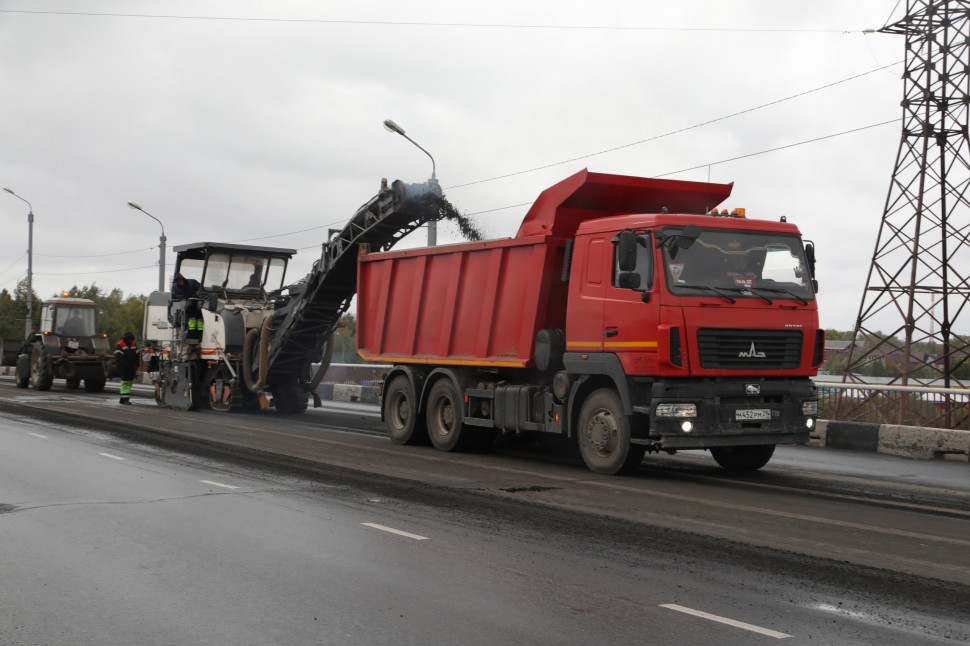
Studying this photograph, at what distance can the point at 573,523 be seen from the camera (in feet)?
26.6

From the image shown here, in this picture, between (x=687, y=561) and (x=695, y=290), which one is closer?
(x=687, y=561)

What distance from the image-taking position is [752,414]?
35.6ft

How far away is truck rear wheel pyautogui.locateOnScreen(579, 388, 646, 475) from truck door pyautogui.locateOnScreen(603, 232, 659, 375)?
22.0 inches

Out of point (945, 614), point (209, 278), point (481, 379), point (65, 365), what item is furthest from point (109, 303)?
point (945, 614)

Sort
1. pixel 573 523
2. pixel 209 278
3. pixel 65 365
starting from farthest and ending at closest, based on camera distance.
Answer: pixel 65 365 → pixel 209 278 → pixel 573 523

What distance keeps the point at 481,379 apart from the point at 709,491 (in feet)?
13.7

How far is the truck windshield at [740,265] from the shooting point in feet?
35.0

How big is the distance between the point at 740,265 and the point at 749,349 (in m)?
0.93

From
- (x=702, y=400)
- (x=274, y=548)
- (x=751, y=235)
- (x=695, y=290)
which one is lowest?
(x=274, y=548)

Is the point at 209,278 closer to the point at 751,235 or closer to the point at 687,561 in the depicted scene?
the point at 751,235

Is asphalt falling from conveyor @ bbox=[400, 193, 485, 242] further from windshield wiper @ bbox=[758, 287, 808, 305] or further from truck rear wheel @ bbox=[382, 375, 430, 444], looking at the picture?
windshield wiper @ bbox=[758, 287, 808, 305]

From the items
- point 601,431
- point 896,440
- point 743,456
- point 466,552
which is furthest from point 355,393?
point 466,552

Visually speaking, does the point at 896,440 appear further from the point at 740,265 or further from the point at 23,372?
the point at 23,372

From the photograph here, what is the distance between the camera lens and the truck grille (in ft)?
34.7
